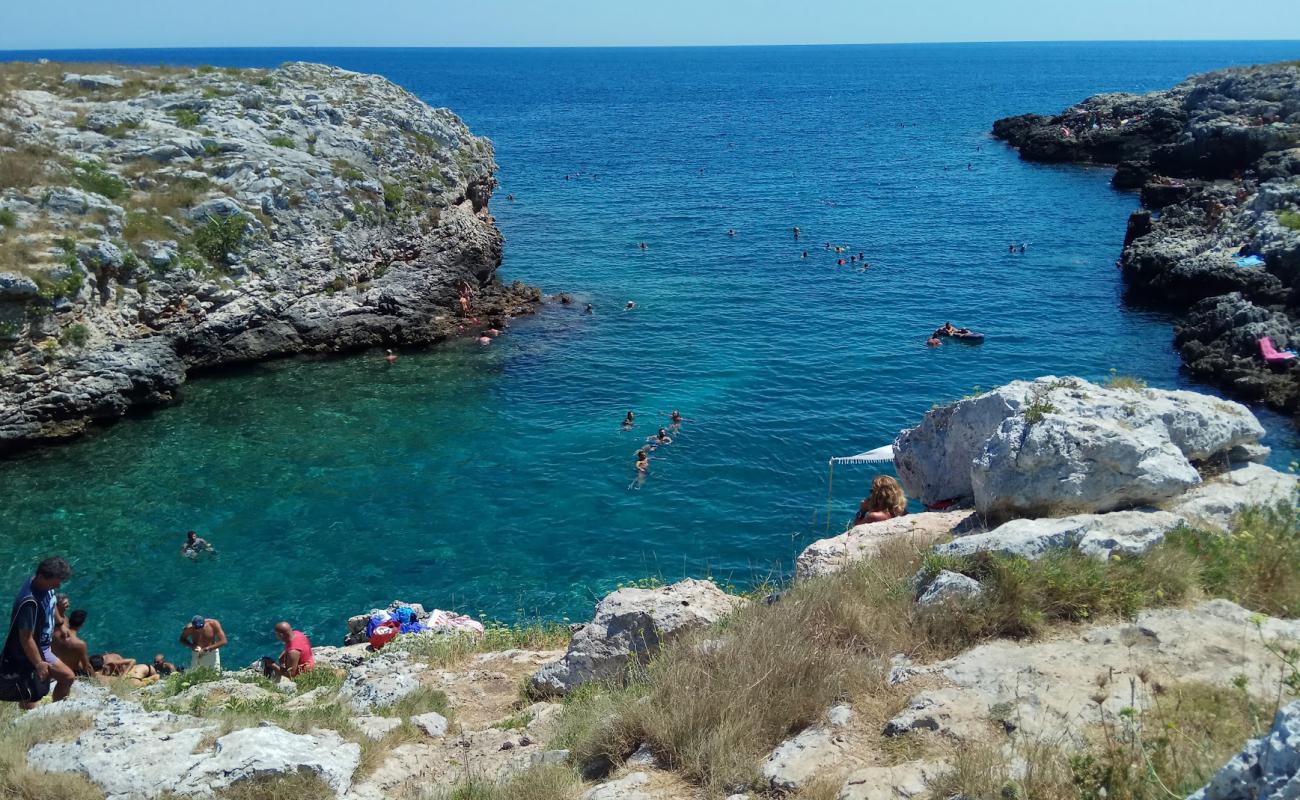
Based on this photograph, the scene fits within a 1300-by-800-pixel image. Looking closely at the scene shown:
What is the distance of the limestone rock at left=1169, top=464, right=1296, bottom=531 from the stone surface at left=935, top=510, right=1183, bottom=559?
30.5 inches

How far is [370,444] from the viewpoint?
28.6 m

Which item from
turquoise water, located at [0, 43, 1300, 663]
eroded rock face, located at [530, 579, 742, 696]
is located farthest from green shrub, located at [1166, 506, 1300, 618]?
turquoise water, located at [0, 43, 1300, 663]

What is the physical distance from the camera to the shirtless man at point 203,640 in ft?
58.1

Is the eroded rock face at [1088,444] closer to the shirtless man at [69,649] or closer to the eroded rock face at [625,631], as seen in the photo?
the eroded rock face at [625,631]

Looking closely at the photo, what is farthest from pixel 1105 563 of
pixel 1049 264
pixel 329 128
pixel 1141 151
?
pixel 1141 151

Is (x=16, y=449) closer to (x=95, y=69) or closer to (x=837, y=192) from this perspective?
(x=95, y=69)

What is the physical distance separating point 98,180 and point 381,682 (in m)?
28.8

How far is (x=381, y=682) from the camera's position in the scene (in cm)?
1214

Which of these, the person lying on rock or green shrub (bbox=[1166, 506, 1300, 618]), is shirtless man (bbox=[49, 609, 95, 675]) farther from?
green shrub (bbox=[1166, 506, 1300, 618])

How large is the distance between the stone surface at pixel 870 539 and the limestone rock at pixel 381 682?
554 centimetres

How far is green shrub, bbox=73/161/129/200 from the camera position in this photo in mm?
32219

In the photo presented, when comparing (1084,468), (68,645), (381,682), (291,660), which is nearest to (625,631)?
(381,682)

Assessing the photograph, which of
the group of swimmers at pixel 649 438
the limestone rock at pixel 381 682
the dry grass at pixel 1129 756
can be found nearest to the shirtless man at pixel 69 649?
the limestone rock at pixel 381 682

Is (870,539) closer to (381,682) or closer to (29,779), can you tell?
(381,682)
